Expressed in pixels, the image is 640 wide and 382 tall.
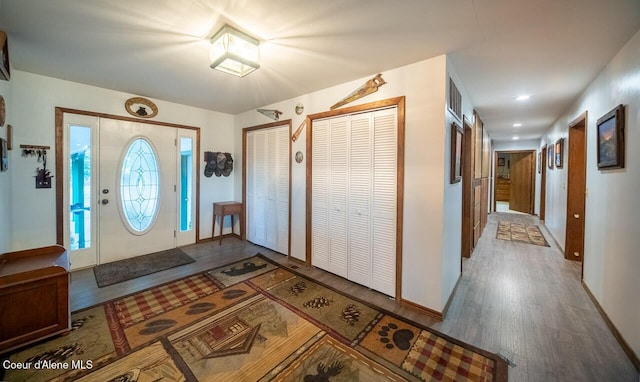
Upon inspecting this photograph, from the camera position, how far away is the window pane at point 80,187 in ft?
10.2

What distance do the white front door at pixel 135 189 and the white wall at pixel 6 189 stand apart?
77 cm

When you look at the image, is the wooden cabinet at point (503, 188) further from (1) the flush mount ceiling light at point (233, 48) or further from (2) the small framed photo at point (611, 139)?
(1) the flush mount ceiling light at point (233, 48)

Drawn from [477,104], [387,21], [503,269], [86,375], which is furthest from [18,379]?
[477,104]

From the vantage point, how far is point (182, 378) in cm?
157

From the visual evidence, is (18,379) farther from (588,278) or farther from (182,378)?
(588,278)

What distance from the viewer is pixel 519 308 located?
2434mm

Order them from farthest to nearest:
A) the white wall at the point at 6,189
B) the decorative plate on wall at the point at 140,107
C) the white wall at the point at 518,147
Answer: the white wall at the point at 518,147 → the decorative plate on wall at the point at 140,107 → the white wall at the point at 6,189

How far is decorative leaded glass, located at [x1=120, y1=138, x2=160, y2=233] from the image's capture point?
3.55 m

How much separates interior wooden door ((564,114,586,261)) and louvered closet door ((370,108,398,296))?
10.6 ft

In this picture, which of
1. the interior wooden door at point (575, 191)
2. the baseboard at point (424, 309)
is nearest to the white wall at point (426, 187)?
the baseboard at point (424, 309)

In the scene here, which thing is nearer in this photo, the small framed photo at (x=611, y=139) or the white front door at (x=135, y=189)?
the small framed photo at (x=611, y=139)

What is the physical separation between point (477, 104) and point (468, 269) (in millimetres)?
2482

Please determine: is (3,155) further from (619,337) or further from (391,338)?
(619,337)

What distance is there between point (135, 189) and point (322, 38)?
347 centimetres
